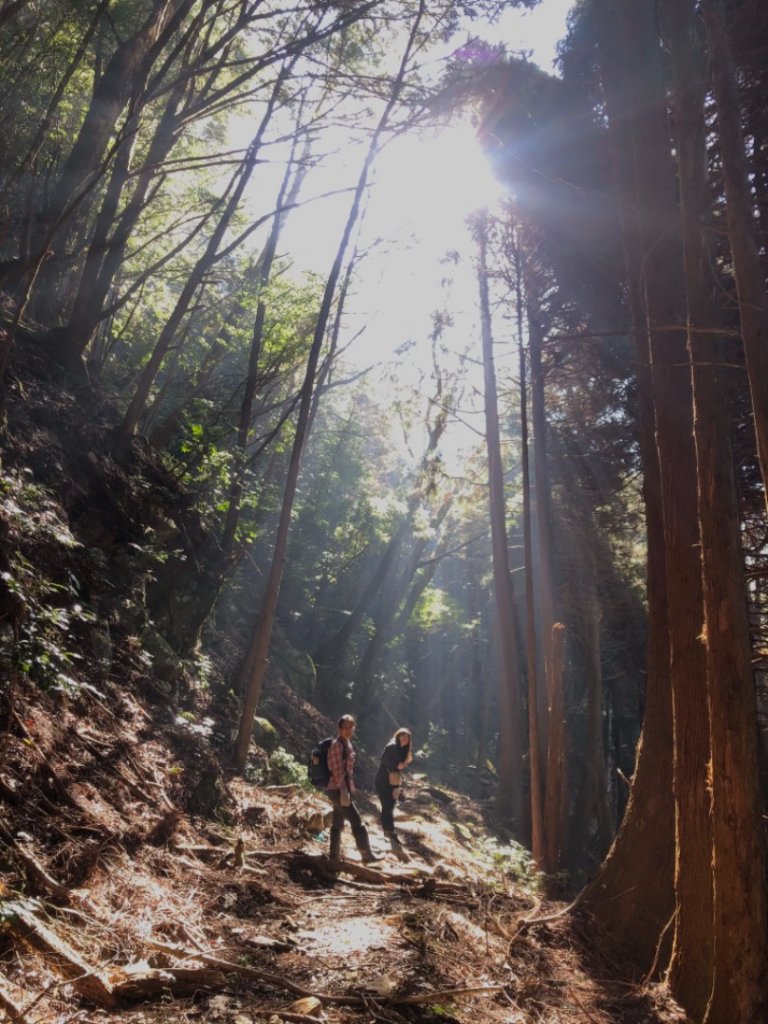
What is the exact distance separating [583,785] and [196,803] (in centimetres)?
1184

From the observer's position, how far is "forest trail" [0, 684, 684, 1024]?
3.87 metres

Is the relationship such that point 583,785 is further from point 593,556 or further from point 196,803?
point 196,803

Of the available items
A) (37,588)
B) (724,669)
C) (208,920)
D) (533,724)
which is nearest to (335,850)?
(208,920)

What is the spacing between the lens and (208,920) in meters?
5.41

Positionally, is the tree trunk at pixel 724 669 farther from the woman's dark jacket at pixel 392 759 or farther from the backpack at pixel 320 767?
the woman's dark jacket at pixel 392 759

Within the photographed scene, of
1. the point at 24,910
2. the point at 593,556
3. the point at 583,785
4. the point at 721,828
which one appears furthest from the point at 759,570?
the point at 583,785

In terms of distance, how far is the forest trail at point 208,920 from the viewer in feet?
12.7

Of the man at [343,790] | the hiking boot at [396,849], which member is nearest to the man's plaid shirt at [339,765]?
the man at [343,790]

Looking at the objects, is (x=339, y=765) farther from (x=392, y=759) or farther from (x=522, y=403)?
(x=522, y=403)

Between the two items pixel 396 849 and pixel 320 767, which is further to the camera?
pixel 396 849

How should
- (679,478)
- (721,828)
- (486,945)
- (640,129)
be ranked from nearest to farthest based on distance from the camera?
(721,828), (486,945), (679,478), (640,129)

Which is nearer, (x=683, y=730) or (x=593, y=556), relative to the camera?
(x=683, y=730)

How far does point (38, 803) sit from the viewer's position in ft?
17.2

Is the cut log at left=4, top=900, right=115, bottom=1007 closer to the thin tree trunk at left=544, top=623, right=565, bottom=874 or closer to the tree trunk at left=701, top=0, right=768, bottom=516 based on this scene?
the tree trunk at left=701, top=0, right=768, bottom=516
